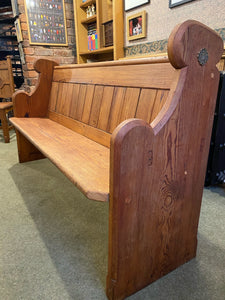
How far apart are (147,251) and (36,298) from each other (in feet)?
1.56

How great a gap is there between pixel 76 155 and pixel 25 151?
4.46 feet

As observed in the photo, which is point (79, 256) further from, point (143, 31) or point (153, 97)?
point (143, 31)

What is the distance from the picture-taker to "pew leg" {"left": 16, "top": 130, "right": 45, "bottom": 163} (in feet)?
7.27

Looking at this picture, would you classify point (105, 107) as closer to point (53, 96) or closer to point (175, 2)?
point (53, 96)

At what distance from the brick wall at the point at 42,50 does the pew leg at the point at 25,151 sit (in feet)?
4.34

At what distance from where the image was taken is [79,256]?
1096 mm

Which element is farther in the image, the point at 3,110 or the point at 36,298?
the point at 3,110

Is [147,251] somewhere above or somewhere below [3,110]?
below

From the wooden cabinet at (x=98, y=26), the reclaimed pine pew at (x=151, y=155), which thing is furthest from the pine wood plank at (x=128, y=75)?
the wooden cabinet at (x=98, y=26)

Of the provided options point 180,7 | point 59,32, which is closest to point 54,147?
point 180,7

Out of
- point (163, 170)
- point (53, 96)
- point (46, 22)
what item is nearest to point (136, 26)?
point (53, 96)

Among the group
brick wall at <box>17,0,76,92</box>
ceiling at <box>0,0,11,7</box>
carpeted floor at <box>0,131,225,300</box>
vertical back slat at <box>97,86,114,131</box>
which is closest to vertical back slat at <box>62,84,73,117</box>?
vertical back slat at <box>97,86,114,131</box>

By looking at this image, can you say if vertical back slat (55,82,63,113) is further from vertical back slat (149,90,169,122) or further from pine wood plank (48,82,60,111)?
vertical back slat (149,90,169,122)

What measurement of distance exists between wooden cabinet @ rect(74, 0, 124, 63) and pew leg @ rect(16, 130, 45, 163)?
1446 millimetres
